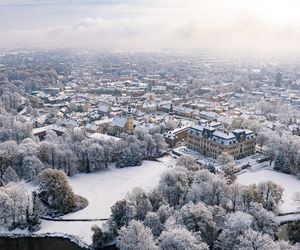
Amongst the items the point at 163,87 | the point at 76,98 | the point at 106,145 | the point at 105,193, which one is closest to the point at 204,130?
the point at 106,145

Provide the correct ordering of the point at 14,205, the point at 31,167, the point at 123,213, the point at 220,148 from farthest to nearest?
the point at 220,148 < the point at 31,167 < the point at 14,205 < the point at 123,213

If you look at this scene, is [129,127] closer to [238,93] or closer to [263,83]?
[238,93]

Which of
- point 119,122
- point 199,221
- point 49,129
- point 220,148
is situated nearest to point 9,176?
point 49,129

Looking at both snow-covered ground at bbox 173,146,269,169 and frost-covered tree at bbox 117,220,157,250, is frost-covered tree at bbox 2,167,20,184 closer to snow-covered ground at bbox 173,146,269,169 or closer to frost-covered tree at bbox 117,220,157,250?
frost-covered tree at bbox 117,220,157,250

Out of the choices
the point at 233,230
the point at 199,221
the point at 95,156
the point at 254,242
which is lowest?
the point at 95,156

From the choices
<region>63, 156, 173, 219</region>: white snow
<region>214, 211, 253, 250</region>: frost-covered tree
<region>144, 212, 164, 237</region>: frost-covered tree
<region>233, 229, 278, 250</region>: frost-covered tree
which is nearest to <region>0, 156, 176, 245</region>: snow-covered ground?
<region>63, 156, 173, 219</region>: white snow

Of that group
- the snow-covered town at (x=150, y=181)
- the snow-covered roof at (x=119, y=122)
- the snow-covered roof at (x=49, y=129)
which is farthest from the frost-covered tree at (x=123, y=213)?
the snow-covered roof at (x=49, y=129)

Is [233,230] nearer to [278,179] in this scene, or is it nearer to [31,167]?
[278,179]
